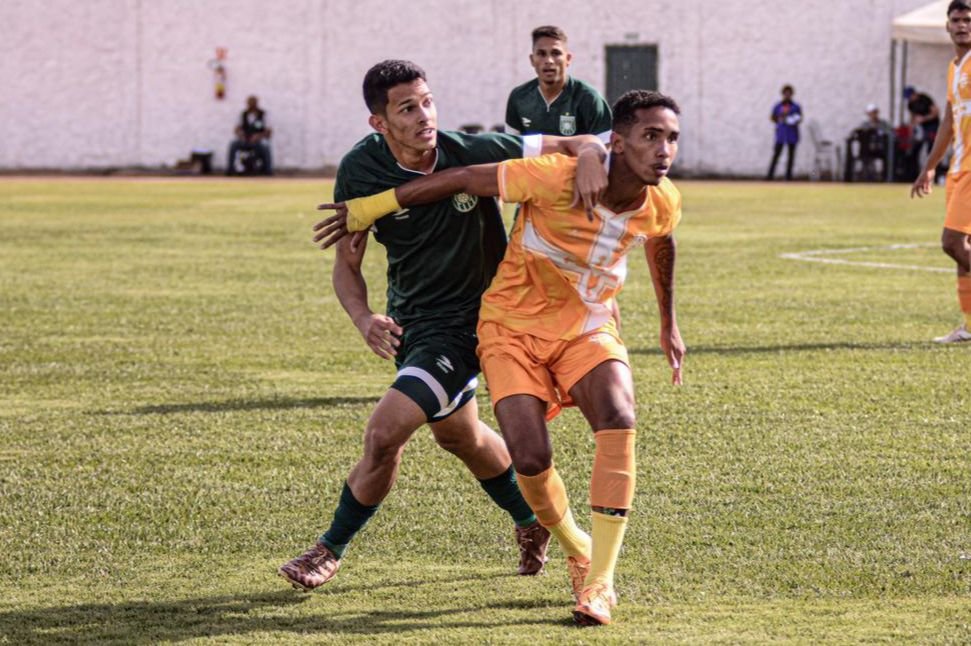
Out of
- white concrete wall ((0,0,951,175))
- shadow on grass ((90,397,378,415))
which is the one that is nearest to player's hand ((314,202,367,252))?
shadow on grass ((90,397,378,415))

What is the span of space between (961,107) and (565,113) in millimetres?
2984

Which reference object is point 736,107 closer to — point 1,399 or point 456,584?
point 1,399

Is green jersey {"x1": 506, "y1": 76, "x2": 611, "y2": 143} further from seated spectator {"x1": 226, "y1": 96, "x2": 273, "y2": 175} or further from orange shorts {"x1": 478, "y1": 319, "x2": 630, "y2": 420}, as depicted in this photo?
seated spectator {"x1": 226, "y1": 96, "x2": 273, "y2": 175}

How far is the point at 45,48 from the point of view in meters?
41.6

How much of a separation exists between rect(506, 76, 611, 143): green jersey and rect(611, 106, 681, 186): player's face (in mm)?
4758

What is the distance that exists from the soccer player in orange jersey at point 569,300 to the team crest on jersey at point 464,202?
0.58ft

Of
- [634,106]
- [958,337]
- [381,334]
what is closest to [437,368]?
[381,334]

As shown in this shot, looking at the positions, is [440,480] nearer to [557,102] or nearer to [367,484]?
[367,484]

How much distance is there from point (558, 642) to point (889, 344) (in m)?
6.64

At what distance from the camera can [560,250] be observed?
5.27m

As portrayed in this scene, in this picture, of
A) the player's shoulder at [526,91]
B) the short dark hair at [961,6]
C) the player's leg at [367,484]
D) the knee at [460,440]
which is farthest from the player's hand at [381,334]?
the short dark hair at [961,6]

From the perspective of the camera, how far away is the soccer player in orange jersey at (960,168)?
10.8 meters

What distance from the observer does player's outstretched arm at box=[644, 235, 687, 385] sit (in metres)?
5.53

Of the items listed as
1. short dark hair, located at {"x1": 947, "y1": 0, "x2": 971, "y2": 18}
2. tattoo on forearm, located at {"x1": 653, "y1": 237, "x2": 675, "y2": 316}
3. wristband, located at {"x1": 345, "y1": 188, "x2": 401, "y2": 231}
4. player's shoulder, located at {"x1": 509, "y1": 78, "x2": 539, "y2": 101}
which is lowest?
tattoo on forearm, located at {"x1": 653, "y1": 237, "x2": 675, "y2": 316}
